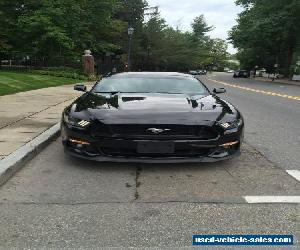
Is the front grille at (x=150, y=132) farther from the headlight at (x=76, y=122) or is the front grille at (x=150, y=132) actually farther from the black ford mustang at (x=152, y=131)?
the headlight at (x=76, y=122)

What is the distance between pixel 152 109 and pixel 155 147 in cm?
61

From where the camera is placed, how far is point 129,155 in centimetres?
606

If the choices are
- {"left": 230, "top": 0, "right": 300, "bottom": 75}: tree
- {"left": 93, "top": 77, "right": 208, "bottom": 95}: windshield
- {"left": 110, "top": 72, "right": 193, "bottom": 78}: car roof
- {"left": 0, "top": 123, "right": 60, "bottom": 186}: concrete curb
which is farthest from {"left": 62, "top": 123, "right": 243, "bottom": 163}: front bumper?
{"left": 230, "top": 0, "right": 300, "bottom": 75}: tree

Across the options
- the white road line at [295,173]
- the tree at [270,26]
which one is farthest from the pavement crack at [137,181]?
the tree at [270,26]

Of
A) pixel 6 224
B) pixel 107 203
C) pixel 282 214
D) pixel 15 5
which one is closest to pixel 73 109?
pixel 107 203

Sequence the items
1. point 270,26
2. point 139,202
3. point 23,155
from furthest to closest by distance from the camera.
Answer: point 270,26 → point 23,155 → point 139,202

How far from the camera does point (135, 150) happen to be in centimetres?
599

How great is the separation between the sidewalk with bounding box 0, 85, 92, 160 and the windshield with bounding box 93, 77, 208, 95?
1.45 meters

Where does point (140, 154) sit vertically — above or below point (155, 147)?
below

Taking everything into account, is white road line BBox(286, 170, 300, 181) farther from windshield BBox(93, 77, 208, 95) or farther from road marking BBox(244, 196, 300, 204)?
windshield BBox(93, 77, 208, 95)

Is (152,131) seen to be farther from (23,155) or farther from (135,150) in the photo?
(23,155)

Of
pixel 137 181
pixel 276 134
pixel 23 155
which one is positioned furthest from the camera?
pixel 276 134

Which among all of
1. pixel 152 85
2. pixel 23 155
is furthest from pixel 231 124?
pixel 23 155

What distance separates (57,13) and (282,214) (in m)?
31.5
